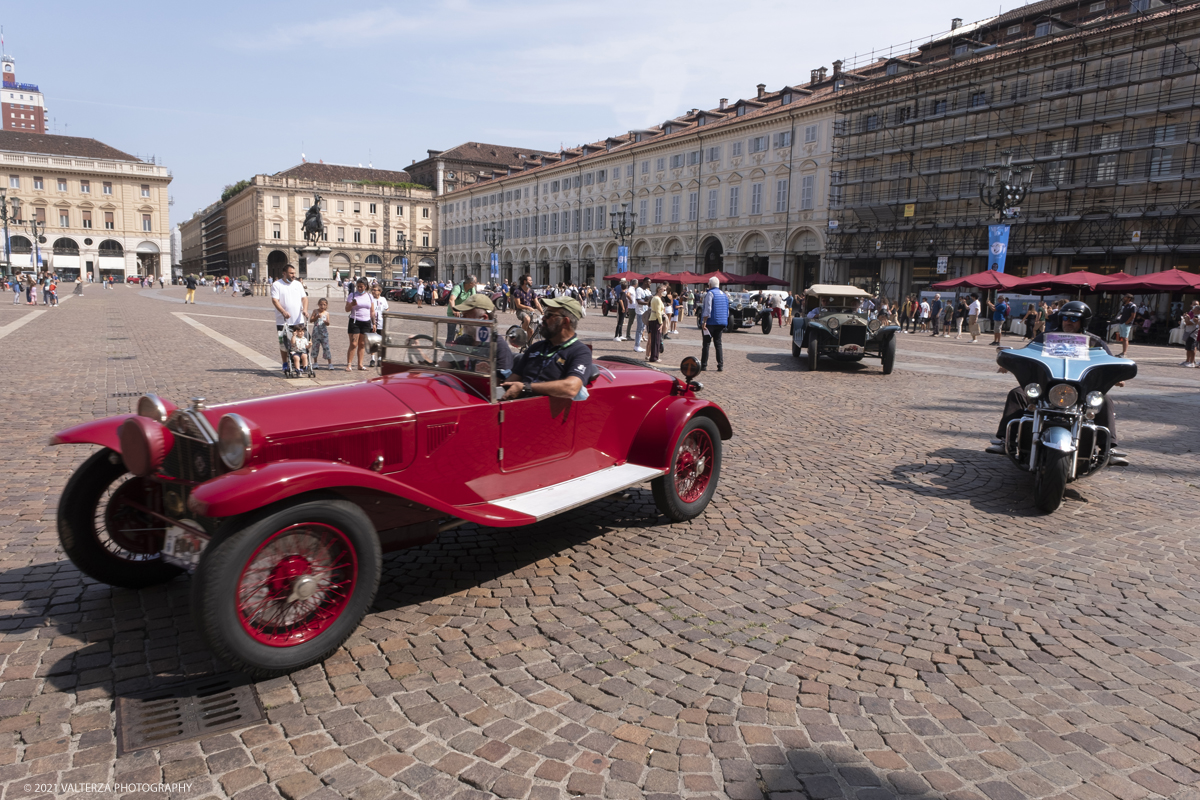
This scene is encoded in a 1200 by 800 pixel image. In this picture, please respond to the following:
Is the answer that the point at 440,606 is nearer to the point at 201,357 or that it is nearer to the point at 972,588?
the point at 972,588

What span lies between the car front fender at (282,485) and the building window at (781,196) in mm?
47616

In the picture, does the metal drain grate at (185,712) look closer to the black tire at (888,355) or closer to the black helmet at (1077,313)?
the black helmet at (1077,313)

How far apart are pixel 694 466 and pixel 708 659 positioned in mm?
2113

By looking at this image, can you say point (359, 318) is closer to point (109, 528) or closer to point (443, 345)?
point (443, 345)

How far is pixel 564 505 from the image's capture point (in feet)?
13.2

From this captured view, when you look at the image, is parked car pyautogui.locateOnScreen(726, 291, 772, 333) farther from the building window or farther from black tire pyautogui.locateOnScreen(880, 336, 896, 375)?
the building window

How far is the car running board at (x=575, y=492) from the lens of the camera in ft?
12.9

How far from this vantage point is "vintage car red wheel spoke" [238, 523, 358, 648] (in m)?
3.02

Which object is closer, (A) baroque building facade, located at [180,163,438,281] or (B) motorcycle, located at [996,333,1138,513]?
(B) motorcycle, located at [996,333,1138,513]

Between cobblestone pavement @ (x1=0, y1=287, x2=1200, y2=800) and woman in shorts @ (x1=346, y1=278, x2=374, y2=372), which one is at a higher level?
woman in shorts @ (x1=346, y1=278, x2=374, y2=372)

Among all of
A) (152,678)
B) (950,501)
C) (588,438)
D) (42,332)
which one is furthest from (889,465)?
(42,332)

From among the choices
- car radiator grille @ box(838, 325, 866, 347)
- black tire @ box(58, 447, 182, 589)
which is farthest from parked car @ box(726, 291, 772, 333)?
black tire @ box(58, 447, 182, 589)

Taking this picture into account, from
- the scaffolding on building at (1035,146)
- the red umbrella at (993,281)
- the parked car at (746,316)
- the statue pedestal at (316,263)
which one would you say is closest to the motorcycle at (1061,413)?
the parked car at (746,316)

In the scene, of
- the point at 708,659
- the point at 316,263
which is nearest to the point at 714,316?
the point at 708,659
